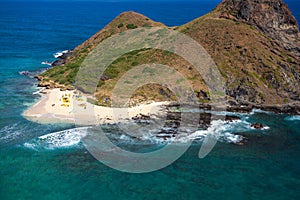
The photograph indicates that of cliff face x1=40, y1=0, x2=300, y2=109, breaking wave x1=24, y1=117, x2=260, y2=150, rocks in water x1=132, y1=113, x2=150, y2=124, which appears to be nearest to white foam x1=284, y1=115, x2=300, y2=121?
cliff face x1=40, y1=0, x2=300, y2=109

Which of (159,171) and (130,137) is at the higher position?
(130,137)

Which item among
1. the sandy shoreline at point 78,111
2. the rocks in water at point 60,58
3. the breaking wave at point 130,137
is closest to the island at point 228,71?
the sandy shoreline at point 78,111

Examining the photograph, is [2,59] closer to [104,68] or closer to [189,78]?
[104,68]

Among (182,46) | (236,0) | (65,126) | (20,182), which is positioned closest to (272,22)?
(236,0)

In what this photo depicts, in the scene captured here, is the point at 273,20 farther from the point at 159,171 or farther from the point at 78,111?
the point at 159,171

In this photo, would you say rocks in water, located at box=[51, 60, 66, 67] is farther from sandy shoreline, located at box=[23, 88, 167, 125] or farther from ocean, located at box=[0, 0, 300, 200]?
ocean, located at box=[0, 0, 300, 200]

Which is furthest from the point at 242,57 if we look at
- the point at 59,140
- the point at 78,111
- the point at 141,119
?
the point at 59,140

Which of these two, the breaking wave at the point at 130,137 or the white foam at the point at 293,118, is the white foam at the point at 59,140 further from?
the white foam at the point at 293,118
